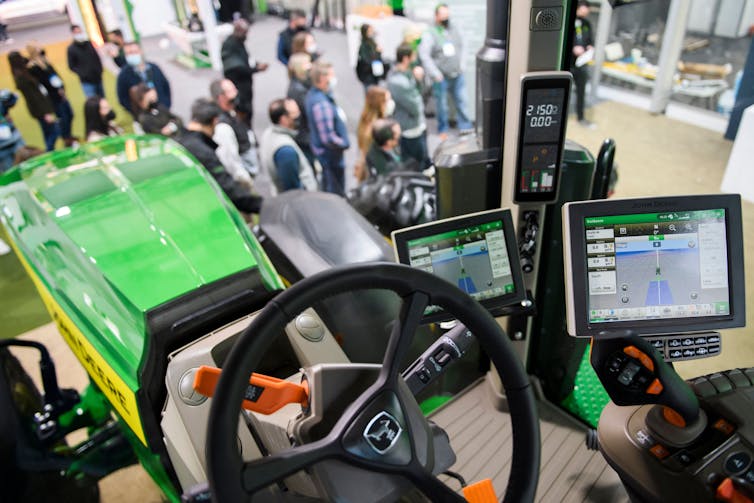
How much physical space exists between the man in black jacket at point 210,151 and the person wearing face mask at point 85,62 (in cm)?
210

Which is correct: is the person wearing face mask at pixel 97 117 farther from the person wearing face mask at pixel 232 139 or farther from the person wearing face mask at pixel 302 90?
the person wearing face mask at pixel 302 90

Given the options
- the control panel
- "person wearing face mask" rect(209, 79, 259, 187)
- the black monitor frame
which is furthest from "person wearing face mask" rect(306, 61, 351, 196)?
the control panel

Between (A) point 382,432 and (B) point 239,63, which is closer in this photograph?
(A) point 382,432

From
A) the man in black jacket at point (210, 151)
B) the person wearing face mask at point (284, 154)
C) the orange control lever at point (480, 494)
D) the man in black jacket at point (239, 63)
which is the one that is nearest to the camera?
the orange control lever at point (480, 494)

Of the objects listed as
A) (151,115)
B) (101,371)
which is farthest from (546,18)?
(151,115)

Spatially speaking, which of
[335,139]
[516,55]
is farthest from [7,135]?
[516,55]

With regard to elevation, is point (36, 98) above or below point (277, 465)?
below

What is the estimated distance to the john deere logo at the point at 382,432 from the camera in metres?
1.05

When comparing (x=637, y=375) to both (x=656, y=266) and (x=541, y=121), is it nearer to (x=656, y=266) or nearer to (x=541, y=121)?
(x=656, y=266)

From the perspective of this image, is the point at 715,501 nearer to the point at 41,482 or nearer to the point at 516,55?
the point at 516,55

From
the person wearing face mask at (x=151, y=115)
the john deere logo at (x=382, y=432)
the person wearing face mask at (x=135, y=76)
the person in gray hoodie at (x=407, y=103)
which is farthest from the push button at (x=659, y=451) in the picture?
the person wearing face mask at (x=135, y=76)

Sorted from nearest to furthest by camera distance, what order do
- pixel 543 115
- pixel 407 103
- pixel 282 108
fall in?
pixel 543 115
pixel 282 108
pixel 407 103

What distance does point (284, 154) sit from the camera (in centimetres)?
404

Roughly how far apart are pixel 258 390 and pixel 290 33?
19.2ft
